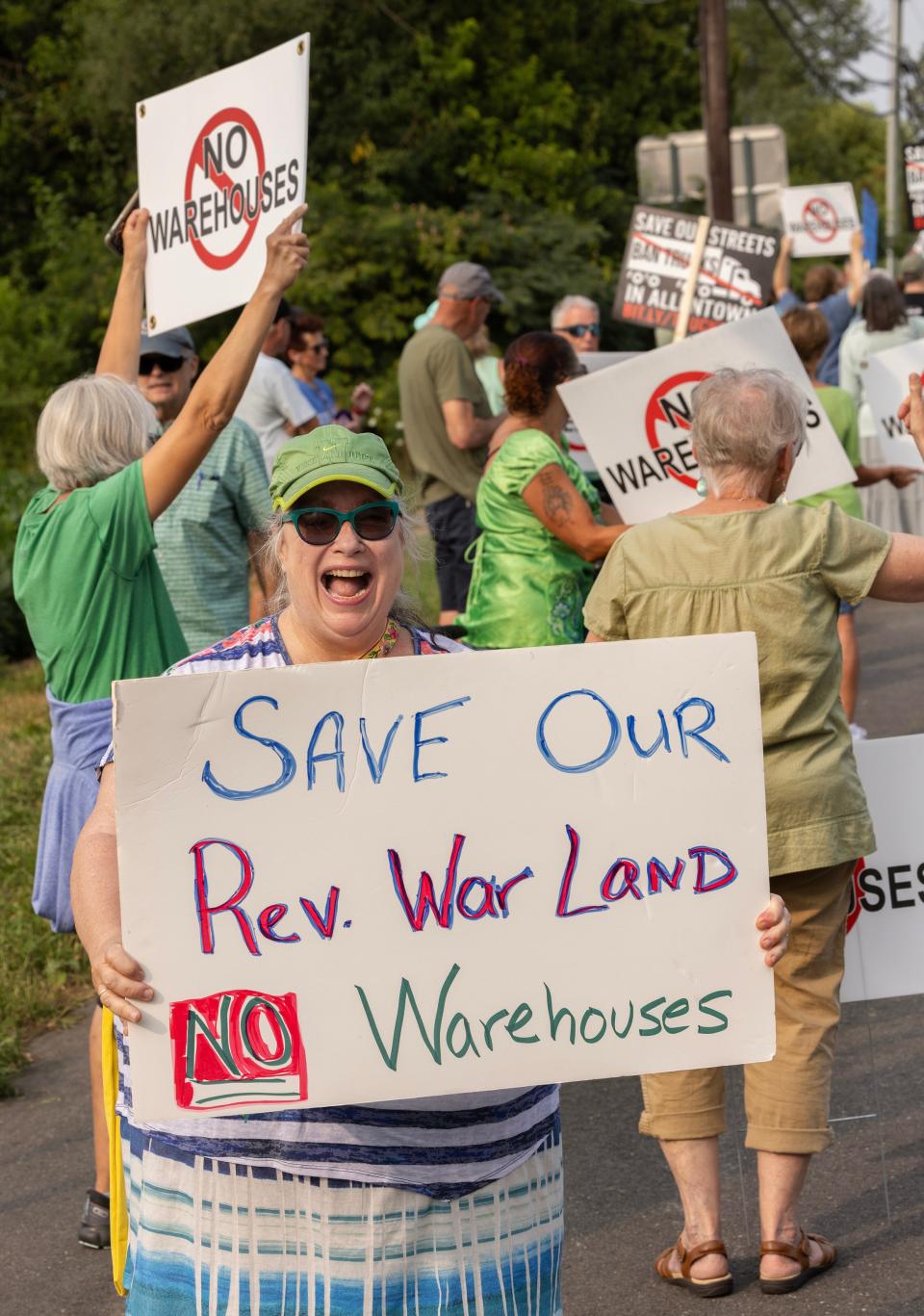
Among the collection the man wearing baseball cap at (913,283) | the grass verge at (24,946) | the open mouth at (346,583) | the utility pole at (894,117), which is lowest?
the grass verge at (24,946)

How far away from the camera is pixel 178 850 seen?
2.20 metres

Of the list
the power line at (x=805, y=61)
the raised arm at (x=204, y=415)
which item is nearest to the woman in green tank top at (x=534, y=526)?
the raised arm at (x=204, y=415)

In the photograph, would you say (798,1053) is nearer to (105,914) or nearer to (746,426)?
(746,426)

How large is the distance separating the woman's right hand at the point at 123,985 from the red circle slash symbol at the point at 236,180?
2842 mm

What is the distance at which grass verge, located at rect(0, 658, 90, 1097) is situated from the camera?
18.0 feet

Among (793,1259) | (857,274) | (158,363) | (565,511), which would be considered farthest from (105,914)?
(857,274)

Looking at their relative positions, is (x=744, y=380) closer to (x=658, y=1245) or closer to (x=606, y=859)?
(x=606, y=859)

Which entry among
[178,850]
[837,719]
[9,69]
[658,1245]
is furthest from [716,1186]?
[9,69]

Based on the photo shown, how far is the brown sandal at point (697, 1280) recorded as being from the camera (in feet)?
12.0

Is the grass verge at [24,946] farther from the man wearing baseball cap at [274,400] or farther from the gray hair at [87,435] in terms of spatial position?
the gray hair at [87,435]

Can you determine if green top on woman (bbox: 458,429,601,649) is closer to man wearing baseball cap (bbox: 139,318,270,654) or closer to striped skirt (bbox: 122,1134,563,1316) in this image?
man wearing baseball cap (bbox: 139,318,270,654)

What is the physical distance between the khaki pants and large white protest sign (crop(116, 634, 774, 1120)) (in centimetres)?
132

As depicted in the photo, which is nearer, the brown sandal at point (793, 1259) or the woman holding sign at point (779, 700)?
the woman holding sign at point (779, 700)

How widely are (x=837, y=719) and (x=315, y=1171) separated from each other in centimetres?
173
